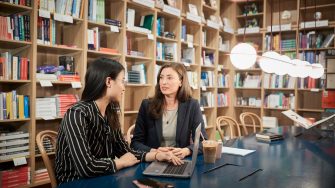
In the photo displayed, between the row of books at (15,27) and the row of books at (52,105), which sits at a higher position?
the row of books at (15,27)

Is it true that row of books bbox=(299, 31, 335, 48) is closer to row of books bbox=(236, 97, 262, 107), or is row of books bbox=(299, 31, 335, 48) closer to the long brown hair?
row of books bbox=(236, 97, 262, 107)

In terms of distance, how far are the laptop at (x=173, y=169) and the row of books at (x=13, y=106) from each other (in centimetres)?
170

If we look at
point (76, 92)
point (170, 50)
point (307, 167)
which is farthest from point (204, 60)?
point (307, 167)

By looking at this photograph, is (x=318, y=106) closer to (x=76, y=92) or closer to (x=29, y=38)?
(x=76, y=92)

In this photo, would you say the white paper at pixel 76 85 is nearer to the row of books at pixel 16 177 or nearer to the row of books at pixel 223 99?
the row of books at pixel 16 177

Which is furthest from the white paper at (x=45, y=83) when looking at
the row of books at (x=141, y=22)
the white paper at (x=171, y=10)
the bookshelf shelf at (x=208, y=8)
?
the bookshelf shelf at (x=208, y=8)

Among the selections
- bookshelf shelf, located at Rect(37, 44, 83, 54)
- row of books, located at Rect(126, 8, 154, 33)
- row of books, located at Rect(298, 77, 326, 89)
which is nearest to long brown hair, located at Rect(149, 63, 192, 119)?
bookshelf shelf, located at Rect(37, 44, 83, 54)

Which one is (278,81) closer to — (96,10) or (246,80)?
(246,80)

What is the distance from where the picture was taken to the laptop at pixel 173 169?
1412 millimetres

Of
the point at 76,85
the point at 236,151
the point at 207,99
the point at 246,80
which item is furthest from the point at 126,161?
the point at 246,80

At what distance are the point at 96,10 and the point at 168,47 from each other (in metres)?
1.34

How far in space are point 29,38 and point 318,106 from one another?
4.48 metres

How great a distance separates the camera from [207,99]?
16.7ft

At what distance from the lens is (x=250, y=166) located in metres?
1.67
